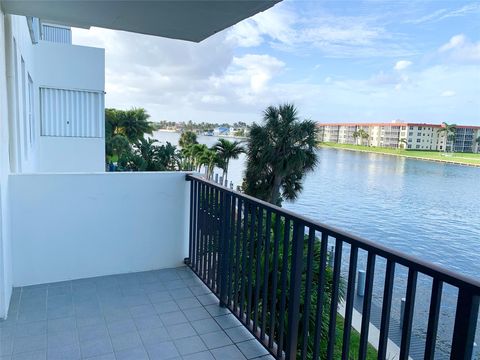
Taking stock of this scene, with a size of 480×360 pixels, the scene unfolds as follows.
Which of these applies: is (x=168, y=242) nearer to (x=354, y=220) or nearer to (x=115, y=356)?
(x=115, y=356)

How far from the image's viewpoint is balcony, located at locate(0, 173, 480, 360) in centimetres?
160

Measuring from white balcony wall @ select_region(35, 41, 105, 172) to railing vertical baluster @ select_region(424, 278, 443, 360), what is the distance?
8.22m

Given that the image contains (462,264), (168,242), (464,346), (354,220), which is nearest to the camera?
(464,346)

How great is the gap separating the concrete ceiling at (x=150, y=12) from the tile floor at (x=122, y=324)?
216 centimetres

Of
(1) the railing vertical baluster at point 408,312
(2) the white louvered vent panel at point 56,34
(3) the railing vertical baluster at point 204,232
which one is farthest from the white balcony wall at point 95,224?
(2) the white louvered vent panel at point 56,34

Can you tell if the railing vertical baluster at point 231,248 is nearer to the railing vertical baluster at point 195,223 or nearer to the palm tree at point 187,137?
the railing vertical baluster at point 195,223

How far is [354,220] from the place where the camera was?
27672 millimetres

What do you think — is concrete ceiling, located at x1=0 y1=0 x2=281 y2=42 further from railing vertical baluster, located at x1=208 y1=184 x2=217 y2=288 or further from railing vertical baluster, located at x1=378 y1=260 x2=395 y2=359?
railing vertical baluster, located at x1=378 y1=260 x2=395 y2=359

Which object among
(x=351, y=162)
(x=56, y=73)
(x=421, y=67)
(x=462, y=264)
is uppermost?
(x=421, y=67)

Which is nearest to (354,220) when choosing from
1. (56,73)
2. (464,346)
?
(56,73)

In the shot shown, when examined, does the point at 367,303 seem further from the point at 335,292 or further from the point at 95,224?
the point at 95,224

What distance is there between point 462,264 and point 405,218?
29.9 feet

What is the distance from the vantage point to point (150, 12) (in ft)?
7.75

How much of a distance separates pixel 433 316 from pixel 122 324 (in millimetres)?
2056
